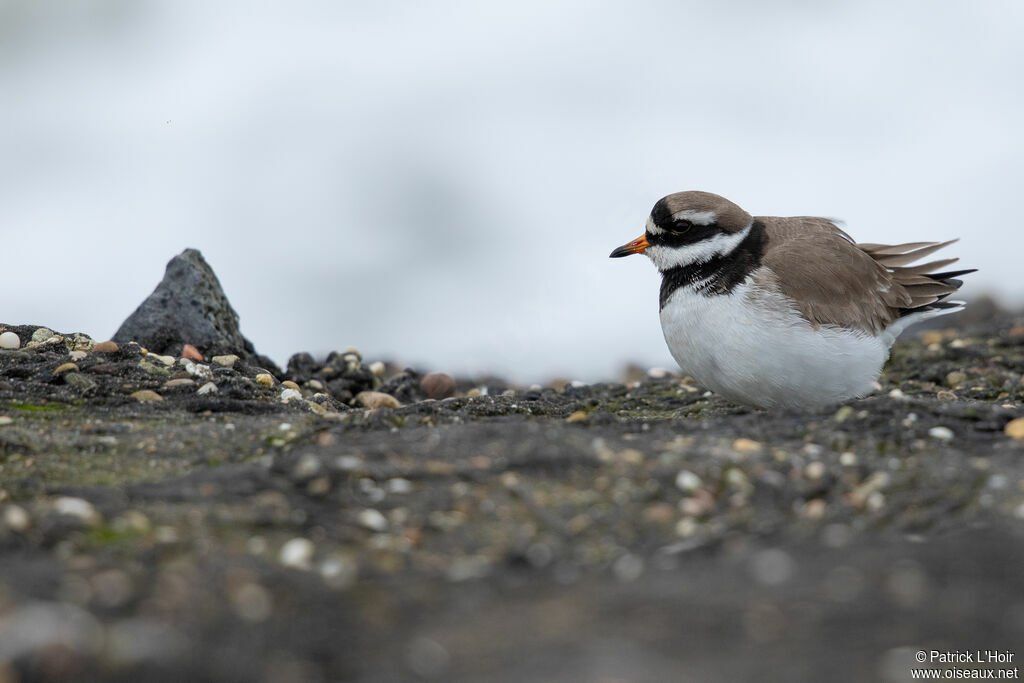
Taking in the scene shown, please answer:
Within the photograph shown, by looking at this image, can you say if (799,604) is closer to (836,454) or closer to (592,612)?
(592,612)

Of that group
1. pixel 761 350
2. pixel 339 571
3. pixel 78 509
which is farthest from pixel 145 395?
pixel 761 350

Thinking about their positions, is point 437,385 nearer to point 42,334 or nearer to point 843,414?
point 42,334

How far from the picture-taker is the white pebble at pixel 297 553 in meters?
3.37

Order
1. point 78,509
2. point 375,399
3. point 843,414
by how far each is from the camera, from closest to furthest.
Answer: point 78,509, point 843,414, point 375,399

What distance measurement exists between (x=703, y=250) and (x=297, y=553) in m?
3.68

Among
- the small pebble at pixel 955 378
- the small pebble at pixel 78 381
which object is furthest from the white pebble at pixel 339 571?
the small pebble at pixel 955 378

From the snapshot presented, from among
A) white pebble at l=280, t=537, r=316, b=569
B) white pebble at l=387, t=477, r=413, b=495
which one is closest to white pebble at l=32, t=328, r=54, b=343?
white pebble at l=387, t=477, r=413, b=495

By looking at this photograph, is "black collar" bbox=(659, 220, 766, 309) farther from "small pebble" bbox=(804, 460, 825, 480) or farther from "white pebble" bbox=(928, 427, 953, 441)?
"small pebble" bbox=(804, 460, 825, 480)

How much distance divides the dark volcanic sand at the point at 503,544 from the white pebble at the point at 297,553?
0.04ft

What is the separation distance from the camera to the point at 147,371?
6.21 metres

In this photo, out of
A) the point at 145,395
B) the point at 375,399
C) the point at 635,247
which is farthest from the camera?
the point at 375,399

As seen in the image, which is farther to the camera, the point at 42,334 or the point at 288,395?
the point at 42,334

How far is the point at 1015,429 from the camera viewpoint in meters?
4.71

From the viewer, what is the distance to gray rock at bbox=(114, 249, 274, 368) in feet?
23.6
